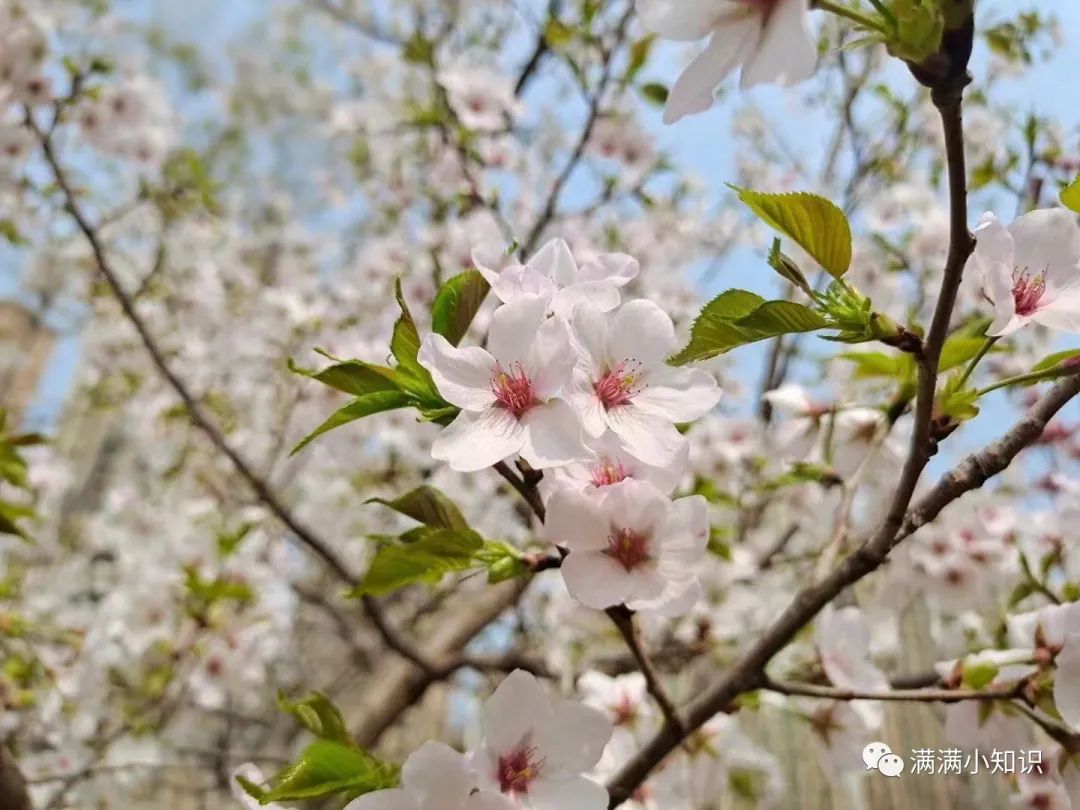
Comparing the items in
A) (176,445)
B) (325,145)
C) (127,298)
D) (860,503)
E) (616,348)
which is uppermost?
(325,145)

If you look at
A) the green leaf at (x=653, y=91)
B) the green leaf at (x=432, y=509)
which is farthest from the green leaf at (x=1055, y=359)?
the green leaf at (x=653, y=91)

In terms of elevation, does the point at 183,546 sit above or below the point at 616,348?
above

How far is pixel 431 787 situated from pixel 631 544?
195 millimetres

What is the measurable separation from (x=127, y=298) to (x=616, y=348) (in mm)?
1215

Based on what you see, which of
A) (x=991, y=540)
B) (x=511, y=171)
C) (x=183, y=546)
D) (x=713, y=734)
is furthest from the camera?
(x=511, y=171)

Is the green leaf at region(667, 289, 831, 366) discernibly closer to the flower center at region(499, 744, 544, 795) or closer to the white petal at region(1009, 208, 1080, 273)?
the white petal at region(1009, 208, 1080, 273)

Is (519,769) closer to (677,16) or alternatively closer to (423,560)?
(423,560)

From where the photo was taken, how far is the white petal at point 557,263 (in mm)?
591

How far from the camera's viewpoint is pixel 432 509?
585 mm

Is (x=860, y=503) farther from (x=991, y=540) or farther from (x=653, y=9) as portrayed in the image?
(x=653, y=9)

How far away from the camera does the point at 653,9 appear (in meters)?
0.45

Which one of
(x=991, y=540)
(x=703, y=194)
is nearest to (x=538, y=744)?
(x=991, y=540)

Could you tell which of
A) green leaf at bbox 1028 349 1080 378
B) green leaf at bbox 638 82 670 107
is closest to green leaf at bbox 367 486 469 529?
green leaf at bbox 1028 349 1080 378

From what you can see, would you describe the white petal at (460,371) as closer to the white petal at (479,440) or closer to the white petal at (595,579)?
the white petal at (479,440)
